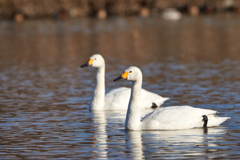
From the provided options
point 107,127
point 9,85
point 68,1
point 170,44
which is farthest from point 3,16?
point 107,127

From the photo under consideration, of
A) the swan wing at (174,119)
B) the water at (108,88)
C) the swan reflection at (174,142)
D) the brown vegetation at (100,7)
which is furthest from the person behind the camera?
the brown vegetation at (100,7)

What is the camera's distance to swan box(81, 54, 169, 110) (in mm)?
15711

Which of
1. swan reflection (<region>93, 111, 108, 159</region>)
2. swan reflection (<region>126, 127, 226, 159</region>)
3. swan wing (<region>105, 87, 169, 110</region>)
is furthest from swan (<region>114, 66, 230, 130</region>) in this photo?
swan wing (<region>105, 87, 169, 110</region>)

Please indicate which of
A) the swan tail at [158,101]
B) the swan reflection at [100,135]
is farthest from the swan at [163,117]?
the swan tail at [158,101]

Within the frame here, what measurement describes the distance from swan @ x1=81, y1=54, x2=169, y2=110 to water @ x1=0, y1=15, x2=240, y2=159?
0.25m

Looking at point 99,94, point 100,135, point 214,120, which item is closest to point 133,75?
point 100,135

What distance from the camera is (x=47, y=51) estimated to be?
32812 mm

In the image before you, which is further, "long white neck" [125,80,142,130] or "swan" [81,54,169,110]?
"swan" [81,54,169,110]

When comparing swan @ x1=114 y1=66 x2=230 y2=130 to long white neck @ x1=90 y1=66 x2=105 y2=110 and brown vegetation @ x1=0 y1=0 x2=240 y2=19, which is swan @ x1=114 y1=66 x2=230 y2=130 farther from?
brown vegetation @ x1=0 y1=0 x2=240 y2=19

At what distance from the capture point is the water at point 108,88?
36.0 feet

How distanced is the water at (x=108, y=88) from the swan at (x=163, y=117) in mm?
222

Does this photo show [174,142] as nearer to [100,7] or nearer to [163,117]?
[163,117]

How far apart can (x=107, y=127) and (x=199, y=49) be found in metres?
19.5

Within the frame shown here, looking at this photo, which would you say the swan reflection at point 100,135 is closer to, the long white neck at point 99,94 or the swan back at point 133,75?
the long white neck at point 99,94
